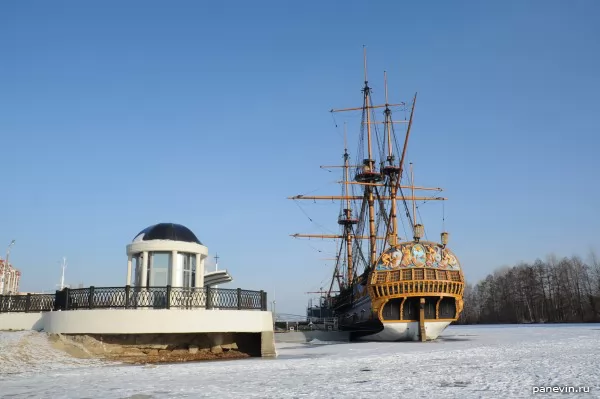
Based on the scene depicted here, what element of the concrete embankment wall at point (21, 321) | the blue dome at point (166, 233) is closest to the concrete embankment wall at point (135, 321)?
the concrete embankment wall at point (21, 321)

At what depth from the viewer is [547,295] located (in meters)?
85.7

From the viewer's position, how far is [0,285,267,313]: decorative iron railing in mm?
16031

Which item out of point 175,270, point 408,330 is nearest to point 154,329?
point 175,270

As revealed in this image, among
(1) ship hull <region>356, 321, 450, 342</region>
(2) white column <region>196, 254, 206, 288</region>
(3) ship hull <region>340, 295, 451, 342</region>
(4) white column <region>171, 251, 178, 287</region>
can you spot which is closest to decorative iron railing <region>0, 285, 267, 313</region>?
(4) white column <region>171, 251, 178, 287</region>

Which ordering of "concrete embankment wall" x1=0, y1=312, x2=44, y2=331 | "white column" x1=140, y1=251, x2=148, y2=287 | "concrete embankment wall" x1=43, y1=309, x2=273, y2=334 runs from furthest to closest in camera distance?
"white column" x1=140, y1=251, x2=148, y2=287
"concrete embankment wall" x1=0, y1=312, x2=44, y2=331
"concrete embankment wall" x1=43, y1=309, x2=273, y2=334

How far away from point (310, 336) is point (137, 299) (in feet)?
80.4

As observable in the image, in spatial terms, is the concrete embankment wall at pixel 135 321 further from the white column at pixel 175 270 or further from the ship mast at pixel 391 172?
the ship mast at pixel 391 172

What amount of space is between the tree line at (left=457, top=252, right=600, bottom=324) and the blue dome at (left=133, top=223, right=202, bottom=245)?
73.0 meters

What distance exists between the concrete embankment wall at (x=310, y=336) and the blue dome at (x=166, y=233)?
62.1 ft

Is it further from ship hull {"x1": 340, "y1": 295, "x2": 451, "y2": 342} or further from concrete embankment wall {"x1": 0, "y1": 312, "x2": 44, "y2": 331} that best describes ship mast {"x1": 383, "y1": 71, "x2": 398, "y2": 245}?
concrete embankment wall {"x1": 0, "y1": 312, "x2": 44, "y2": 331}

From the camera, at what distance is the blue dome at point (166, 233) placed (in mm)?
18609

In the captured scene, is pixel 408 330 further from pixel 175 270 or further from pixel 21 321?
pixel 21 321

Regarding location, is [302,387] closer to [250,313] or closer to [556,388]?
[556,388]

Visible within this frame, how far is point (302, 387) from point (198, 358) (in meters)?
7.96
